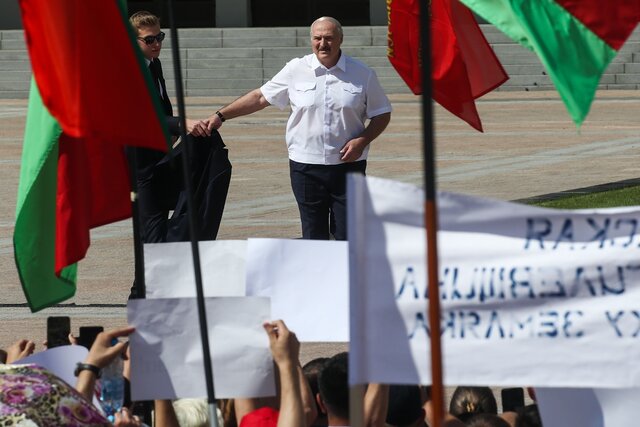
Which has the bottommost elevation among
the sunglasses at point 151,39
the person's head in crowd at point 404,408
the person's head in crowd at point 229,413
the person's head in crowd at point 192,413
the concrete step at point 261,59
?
the concrete step at point 261,59

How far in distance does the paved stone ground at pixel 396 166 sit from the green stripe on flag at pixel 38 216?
3160 millimetres

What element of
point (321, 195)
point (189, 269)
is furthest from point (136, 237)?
point (321, 195)

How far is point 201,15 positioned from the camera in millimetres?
36281

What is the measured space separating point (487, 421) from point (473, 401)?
32.5 inches

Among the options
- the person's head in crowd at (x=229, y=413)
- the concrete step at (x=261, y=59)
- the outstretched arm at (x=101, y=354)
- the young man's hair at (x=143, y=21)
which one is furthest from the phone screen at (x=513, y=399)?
the concrete step at (x=261, y=59)

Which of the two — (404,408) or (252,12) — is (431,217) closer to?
(404,408)

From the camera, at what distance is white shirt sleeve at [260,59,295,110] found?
898 centimetres

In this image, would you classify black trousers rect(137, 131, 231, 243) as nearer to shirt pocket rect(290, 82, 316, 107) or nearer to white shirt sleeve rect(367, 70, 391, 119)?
shirt pocket rect(290, 82, 316, 107)

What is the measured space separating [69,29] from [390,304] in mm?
1350

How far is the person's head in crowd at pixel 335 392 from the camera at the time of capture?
464 cm

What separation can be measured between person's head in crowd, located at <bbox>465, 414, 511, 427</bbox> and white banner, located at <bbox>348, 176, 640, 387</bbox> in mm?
669

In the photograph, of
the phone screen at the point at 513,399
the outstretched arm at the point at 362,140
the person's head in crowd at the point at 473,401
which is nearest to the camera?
the person's head in crowd at the point at 473,401

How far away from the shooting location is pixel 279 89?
29.6ft

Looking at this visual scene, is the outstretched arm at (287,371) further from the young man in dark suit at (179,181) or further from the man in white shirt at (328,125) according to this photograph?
the young man in dark suit at (179,181)
